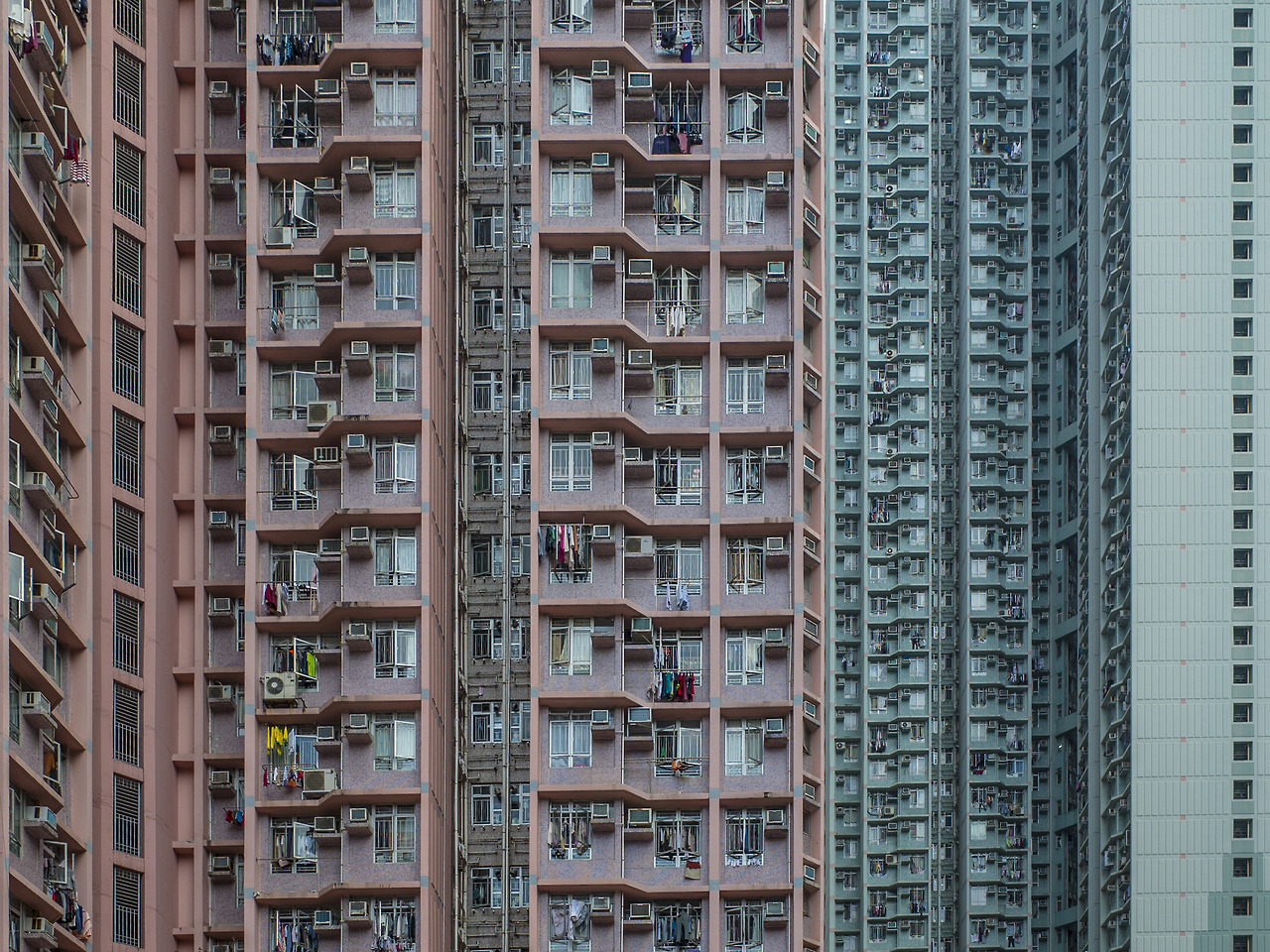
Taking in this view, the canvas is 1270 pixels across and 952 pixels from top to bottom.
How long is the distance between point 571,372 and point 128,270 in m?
11.2

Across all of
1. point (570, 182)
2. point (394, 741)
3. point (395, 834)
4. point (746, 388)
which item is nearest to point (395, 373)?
point (570, 182)

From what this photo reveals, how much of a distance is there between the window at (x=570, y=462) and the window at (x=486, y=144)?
28.5 feet

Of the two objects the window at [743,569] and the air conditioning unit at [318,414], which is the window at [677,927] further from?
the air conditioning unit at [318,414]

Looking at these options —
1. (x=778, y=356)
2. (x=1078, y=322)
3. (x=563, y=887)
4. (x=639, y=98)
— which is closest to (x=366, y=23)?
(x=639, y=98)

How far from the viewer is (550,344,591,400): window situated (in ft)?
207

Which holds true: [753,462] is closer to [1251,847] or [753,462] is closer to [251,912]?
[251,912]

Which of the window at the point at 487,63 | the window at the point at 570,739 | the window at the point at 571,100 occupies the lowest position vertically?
the window at the point at 570,739

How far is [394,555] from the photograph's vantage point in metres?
61.2

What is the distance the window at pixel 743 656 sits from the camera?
6238 cm

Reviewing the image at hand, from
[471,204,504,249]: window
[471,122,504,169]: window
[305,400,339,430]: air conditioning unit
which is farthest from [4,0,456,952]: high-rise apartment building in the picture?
[471,122,504,169]: window

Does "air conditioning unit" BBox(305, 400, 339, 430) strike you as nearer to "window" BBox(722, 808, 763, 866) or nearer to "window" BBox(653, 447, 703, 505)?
"window" BBox(653, 447, 703, 505)

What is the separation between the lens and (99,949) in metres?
57.4

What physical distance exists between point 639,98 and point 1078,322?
38.2 meters

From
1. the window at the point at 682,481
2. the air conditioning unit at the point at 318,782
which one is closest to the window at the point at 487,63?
the window at the point at 682,481
